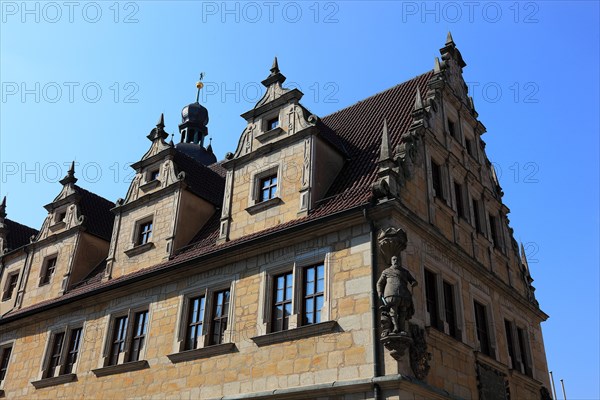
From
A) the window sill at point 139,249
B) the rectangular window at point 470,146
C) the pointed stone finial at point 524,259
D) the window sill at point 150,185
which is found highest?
the rectangular window at point 470,146

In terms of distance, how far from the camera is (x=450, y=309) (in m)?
15.6

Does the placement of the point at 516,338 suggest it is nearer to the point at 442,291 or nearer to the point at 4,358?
the point at 442,291

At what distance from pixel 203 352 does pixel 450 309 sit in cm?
663

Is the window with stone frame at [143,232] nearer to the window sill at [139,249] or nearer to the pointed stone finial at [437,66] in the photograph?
the window sill at [139,249]

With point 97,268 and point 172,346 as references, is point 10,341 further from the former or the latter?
point 172,346

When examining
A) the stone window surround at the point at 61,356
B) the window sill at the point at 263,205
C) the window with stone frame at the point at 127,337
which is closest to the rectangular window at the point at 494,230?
the window sill at the point at 263,205

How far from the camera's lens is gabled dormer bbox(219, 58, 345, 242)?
16656mm

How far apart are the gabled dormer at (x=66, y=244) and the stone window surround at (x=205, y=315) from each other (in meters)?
7.21

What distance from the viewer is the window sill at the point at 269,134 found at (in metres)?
18.3

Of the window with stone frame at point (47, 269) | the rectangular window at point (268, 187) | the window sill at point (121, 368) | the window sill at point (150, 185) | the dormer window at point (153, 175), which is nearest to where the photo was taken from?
the window sill at point (121, 368)

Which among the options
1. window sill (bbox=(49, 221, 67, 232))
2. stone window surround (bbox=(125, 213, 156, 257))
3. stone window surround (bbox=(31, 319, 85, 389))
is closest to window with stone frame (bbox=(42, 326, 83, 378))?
stone window surround (bbox=(31, 319, 85, 389))

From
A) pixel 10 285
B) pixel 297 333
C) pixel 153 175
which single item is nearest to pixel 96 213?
pixel 153 175

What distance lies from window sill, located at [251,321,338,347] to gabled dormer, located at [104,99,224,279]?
5.60 meters

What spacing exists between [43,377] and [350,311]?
12.4m
